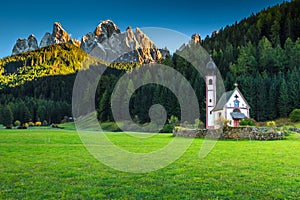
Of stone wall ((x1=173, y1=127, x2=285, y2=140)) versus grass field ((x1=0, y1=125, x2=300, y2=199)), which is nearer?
grass field ((x1=0, y1=125, x2=300, y2=199))

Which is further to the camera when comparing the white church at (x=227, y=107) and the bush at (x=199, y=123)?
the bush at (x=199, y=123)

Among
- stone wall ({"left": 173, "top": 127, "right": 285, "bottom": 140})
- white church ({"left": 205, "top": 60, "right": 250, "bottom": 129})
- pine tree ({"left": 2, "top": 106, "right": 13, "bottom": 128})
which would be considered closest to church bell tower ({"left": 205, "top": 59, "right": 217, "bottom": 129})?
white church ({"left": 205, "top": 60, "right": 250, "bottom": 129})

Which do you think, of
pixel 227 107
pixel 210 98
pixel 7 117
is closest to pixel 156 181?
pixel 227 107

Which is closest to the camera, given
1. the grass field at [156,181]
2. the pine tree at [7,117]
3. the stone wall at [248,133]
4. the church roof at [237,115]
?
the grass field at [156,181]

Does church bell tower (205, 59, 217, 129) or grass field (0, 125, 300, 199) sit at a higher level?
church bell tower (205, 59, 217, 129)

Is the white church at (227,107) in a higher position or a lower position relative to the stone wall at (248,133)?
higher

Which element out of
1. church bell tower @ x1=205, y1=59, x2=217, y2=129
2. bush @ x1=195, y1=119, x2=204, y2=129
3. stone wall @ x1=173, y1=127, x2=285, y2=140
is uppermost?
church bell tower @ x1=205, y1=59, x2=217, y2=129

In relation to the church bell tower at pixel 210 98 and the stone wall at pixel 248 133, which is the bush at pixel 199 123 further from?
the stone wall at pixel 248 133

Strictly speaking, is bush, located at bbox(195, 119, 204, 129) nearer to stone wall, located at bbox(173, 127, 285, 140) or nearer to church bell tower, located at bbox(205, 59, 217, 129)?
church bell tower, located at bbox(205, 59, 217, 129)

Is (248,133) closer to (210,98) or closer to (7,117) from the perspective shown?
(210,98)

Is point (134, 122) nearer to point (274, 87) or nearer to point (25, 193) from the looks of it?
point (274, 87)

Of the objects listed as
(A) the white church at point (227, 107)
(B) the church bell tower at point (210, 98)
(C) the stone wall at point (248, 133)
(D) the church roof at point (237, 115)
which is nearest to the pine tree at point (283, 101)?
(A) the white church at point (227, 107)

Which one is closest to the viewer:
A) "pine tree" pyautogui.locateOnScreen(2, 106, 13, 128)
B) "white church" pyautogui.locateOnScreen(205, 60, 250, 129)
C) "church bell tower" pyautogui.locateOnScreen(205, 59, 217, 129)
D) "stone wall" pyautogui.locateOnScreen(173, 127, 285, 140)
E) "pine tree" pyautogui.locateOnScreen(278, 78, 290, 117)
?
"stone wall" pyautogui.locateOnScreen(173, 127, 285, 140)

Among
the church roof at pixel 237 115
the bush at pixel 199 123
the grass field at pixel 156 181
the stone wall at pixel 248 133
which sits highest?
the church roof at pixel 237 115
